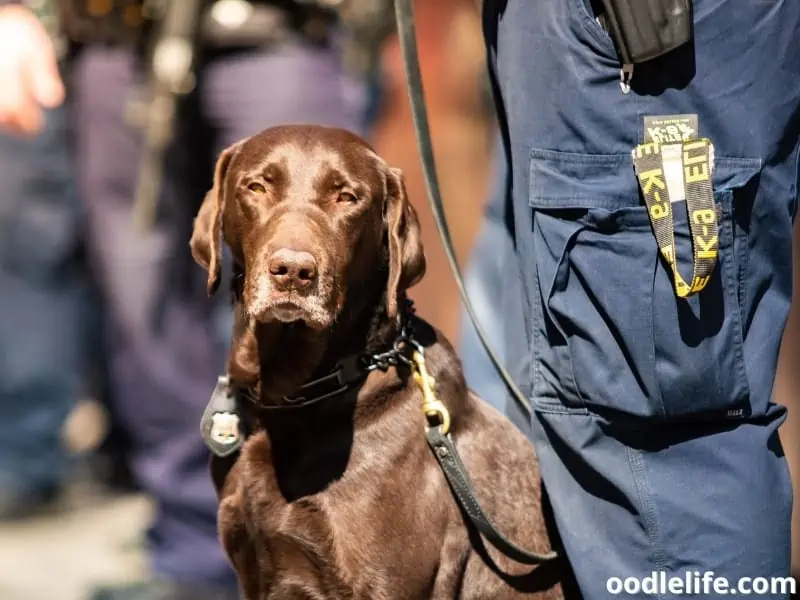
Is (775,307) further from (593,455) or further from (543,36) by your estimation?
(543,36)

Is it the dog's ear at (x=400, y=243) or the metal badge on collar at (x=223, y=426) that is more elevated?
the dog's ear at (x=400, y=243)

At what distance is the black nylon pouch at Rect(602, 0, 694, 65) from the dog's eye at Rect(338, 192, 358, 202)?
0.68 meters

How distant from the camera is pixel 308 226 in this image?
2605 millimetres

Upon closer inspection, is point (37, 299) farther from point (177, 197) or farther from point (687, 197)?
point (687, 197)

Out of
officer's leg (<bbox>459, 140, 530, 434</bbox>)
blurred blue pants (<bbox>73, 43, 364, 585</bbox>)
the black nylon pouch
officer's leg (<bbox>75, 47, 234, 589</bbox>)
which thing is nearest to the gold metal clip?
officer's leg (<bbox>459, 140, 530, 434</bbox>)

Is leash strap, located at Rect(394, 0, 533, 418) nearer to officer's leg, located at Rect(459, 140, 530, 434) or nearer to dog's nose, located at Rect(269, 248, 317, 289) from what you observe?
officer's leg, located at Rect(459, 140, 530, 434)

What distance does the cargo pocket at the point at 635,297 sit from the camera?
2.42 metres

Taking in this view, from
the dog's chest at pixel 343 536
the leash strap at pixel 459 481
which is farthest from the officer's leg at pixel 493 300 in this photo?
the dog's chest at pixel 343 536

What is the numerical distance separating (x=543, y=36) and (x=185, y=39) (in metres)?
1.79

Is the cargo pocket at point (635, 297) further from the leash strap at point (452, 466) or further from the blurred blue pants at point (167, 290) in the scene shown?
the blurred blue pants at point (167, 290)

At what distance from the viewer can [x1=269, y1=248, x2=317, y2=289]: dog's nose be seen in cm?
250

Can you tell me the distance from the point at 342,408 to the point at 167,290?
6.33 feet

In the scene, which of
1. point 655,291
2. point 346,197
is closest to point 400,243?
point 346,197

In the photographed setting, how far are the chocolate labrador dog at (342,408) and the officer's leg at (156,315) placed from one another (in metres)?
1.48
